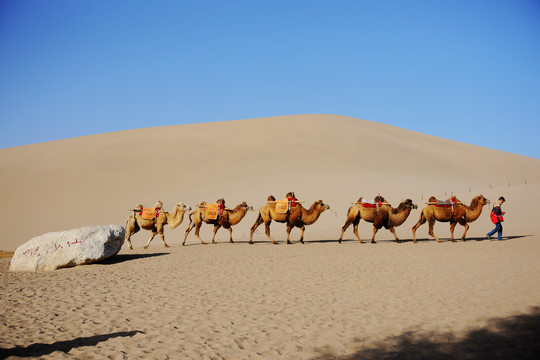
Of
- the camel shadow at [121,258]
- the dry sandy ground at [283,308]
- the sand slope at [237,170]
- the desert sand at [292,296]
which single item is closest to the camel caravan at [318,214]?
the desert sand at [292,296]

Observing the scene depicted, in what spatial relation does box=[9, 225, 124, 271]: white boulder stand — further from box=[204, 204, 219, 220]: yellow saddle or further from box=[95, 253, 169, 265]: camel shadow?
box=[204, 204, 219, 220]: yellow saddle

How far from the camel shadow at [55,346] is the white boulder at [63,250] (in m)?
6.80

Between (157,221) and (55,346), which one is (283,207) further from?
(55,346)

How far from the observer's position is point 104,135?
57156 millimetres

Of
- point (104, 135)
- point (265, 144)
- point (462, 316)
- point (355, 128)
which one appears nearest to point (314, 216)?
point (462, 316)

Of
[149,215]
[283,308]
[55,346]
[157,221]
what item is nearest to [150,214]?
[149,215]

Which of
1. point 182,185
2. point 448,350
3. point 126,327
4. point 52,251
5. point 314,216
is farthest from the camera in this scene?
point 182,185

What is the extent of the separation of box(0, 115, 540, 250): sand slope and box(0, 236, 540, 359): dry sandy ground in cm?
1117

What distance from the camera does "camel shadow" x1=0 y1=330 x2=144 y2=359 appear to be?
5.73 metres

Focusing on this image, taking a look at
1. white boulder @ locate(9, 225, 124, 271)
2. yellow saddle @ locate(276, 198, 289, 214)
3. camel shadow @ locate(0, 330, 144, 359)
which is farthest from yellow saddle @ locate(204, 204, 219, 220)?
camel shadow @ locate(0, 330, 144, 359)

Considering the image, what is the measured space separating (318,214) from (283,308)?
9784 mm

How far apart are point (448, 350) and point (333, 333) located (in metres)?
1.58

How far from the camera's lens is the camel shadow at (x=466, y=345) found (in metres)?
5.26

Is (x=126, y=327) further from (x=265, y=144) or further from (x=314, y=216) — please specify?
(x=265, y=144)
